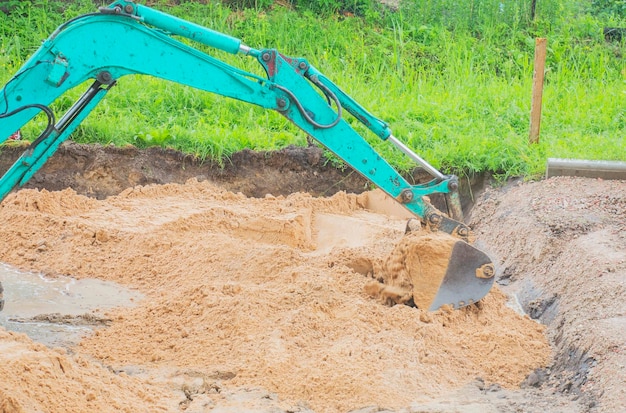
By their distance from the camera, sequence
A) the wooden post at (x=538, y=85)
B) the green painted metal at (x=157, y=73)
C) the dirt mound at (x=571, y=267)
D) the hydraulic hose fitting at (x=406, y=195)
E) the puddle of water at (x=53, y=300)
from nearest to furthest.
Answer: the dirt mound at (x=571, y=267), the green painted metal at (x=157, y=73), the hydraulic hose fitting at (x=406, y=195), the puddle of water at (x=53, y=300), the wooden post at (x=538, y=85)

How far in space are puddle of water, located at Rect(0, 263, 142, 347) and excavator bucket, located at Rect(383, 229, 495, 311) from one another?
6.57 ft

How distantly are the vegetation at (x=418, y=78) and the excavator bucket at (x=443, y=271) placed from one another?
2910mm

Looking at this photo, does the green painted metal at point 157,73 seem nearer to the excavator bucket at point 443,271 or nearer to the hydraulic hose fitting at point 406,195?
the hydraulic hose fitting at point 406,195

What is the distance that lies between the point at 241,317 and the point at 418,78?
604 cm

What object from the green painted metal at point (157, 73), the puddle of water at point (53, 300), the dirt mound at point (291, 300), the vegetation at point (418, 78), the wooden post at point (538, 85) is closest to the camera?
the dirt mound at point (291, 300)

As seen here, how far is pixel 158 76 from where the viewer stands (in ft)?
17.4

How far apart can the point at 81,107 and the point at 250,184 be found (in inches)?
139

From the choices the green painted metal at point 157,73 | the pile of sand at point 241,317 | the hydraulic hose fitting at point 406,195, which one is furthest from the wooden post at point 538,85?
the green painted metal at point 157,73

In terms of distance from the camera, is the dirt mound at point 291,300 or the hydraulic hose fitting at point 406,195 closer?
the dirt mound at point 291,300

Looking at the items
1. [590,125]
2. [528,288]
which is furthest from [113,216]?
[590,125]

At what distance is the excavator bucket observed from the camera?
18.9ft

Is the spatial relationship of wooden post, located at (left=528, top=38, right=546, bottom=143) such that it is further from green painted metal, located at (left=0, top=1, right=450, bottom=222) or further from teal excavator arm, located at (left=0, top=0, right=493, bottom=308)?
green painted metal, located at (left=0, top=1, right=450, bottom=222)

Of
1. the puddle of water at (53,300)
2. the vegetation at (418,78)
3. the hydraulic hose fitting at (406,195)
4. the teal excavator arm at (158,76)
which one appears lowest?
the puddle of water at (53,300)

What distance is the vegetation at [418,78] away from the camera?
899cm
